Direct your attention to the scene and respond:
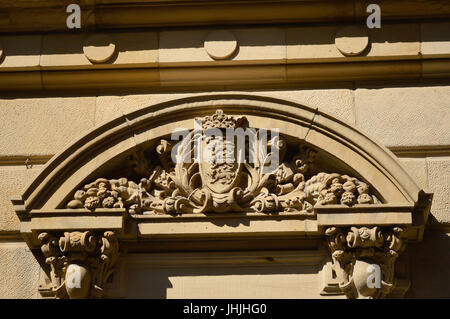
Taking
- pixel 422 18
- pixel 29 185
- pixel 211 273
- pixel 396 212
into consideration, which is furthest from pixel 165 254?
pixel 422 18

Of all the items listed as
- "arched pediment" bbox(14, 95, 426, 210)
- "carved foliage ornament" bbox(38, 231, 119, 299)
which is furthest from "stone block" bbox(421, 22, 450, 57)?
"carved foliage ornament" bbox(38, 231, 119, 299)

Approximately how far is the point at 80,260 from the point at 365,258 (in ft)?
8.49

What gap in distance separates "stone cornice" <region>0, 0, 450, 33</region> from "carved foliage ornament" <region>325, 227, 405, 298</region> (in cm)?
234

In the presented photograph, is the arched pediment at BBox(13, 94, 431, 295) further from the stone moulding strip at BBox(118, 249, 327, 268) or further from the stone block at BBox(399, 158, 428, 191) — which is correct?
the stone block at BBox(399, 158, 428, 191)

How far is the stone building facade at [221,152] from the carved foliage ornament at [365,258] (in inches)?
0.6

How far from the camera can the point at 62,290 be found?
33.9ft

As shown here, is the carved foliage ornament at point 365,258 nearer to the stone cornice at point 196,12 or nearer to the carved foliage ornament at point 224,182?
the carved foliage ornament at point 224,182

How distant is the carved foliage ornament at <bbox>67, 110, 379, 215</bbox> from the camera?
1053cm

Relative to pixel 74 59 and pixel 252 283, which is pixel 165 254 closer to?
pixel 252 283

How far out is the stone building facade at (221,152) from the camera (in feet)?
34.1

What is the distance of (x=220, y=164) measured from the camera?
10711mm

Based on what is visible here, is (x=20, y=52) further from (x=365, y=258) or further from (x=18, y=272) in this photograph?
(x=365, y=258)

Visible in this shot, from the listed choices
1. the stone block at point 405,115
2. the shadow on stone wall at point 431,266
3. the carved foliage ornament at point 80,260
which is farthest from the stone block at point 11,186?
the shadow on stone wall at point 431,266

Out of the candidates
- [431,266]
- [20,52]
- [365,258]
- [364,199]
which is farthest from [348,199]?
[20,52]
